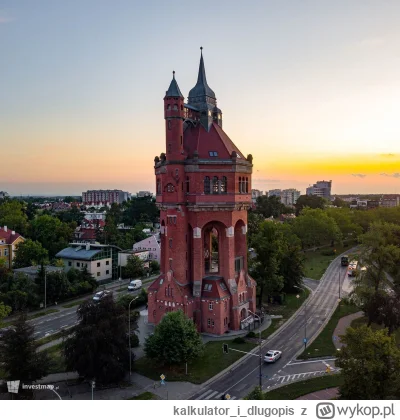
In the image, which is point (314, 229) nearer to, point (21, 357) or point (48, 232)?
point (48, 232)

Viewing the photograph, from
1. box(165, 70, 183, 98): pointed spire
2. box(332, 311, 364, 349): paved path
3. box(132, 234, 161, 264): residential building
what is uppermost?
box(165, 70, 183, 98): pointed spire

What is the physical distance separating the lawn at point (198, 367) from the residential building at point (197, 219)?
6.56m

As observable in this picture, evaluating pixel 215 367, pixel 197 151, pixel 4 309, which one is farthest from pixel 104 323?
pixel 197 151

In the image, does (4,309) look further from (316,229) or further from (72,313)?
(316,229)

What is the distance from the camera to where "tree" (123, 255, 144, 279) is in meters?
84.7

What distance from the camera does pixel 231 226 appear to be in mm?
54688

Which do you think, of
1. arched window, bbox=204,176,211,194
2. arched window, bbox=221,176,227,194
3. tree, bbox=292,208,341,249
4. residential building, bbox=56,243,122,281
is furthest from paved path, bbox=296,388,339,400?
tree, bbox=292,208,341,249

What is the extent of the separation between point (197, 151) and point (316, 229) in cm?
7421

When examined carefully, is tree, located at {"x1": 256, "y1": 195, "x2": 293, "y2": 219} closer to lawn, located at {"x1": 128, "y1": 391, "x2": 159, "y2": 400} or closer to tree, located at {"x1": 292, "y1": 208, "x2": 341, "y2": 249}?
tree, located at {"x1": 292, "y1": 208, "x2": 341, "y2": 249}

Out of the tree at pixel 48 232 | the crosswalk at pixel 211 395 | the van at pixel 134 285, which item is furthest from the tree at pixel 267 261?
the tree at pixel 48 232

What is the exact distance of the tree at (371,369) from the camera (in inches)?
1139

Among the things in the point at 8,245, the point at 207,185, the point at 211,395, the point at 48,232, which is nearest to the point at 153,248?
the point at 48,232
